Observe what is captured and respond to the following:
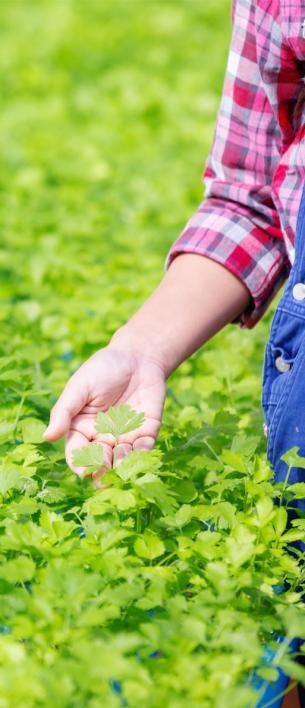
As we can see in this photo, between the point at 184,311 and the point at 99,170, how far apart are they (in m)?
2.74

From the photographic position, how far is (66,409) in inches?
62.9

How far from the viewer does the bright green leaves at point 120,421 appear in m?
1.55

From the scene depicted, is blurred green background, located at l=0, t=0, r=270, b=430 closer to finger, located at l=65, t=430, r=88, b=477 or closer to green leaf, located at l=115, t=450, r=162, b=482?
finger, located at l=65, t=430, r=88, b=477

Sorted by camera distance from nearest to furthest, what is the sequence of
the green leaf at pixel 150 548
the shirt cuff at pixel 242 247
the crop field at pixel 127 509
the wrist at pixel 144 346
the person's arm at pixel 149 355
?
the crop field at pixel 127 509, the green leaf at pixel 150 548, the person's arm at pixel 149 355, the wrist at pixel 144 346, the shirt cuff at pixel 242 247

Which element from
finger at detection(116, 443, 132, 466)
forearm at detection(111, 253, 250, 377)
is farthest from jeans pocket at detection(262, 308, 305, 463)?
finger at detection(116, 443, 132, 466)

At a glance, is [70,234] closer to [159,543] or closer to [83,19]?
[159,543]

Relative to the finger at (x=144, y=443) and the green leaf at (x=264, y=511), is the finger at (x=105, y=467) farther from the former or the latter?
the green leaf at (x=264, y=511)

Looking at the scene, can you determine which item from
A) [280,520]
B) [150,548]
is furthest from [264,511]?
[150,548]

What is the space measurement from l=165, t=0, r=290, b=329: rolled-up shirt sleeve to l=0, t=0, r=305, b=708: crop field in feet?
0.83

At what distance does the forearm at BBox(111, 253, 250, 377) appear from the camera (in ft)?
5.81

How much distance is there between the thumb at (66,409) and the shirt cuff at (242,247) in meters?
0.38

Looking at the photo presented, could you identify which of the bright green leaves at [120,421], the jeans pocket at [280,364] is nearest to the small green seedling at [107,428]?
the bright green leaves at [120,421]

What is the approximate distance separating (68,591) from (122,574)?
109 millimetres

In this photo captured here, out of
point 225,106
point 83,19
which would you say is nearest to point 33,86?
point 83,19
